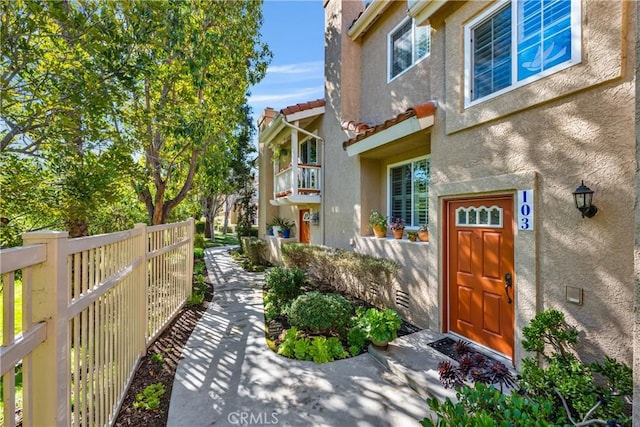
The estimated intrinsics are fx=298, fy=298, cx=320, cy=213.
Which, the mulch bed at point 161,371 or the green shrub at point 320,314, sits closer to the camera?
the mulch bed at point 161,371

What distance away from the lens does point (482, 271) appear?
17.4ft

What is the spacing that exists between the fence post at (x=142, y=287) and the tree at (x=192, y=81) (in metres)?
3.17

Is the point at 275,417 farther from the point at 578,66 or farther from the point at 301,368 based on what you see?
the point at 578,66

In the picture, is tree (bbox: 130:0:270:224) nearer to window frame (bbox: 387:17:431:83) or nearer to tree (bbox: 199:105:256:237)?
tree (bbox: 199:105:256:237)

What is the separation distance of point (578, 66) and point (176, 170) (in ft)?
37.8

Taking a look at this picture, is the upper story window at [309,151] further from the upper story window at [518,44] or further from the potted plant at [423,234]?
the upper story window at [518,44]

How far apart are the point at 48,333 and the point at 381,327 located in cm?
451

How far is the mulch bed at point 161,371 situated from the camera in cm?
373

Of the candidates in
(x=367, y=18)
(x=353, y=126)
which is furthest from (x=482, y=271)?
(x=367, y=18)

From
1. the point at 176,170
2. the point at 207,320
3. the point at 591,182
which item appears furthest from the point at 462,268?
the point at 176,170

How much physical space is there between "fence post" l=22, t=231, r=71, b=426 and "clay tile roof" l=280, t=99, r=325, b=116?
370 inches

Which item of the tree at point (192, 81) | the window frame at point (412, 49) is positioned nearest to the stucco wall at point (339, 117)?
the window frame at point (412, 49)

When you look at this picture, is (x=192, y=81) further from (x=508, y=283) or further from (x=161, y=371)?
(x=508, y=283)

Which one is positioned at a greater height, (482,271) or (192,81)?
(192,81)
